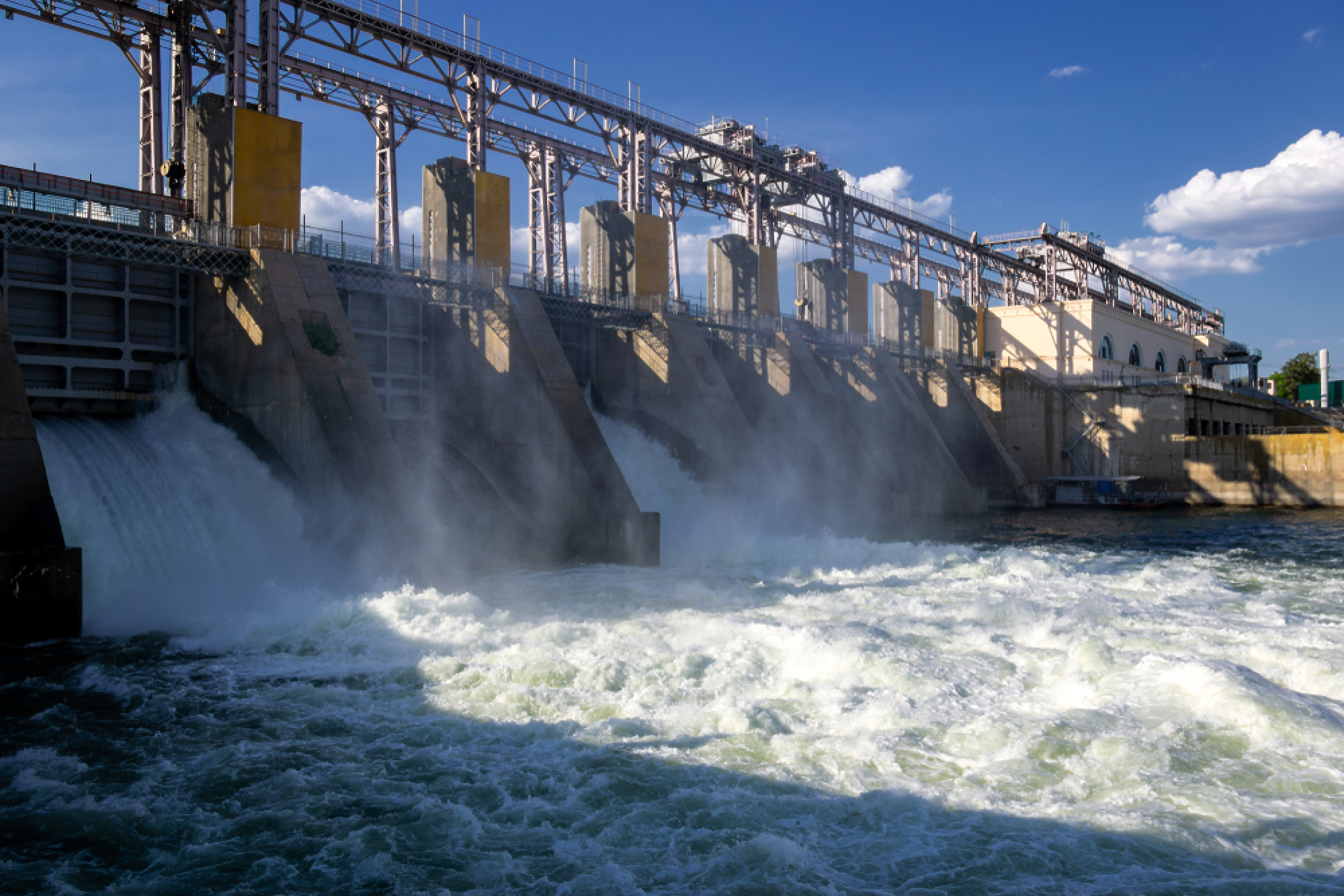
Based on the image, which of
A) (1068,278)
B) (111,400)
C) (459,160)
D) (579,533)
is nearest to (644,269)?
(459,160)

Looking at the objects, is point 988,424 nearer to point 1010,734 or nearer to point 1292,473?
point 1292,473

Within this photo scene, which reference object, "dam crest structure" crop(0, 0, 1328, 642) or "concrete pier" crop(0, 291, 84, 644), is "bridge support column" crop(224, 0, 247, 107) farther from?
"concrete pier" crop(0, 291, 84, 644)

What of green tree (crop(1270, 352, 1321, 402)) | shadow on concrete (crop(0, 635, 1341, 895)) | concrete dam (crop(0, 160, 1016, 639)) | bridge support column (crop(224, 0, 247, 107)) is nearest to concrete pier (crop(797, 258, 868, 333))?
concrete dam (crop(0, 160, 1016, 639))

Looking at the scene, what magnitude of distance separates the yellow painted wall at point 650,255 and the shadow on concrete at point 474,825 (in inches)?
852

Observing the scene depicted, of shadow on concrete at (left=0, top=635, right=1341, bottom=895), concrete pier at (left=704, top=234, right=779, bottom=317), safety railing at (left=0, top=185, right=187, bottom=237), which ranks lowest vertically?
shadow on concrete at (left=0, top=635, right=1341, bottom=895)

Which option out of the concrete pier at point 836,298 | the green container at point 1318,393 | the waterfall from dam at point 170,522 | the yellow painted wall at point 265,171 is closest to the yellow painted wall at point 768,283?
the concrete pier at point 836,298

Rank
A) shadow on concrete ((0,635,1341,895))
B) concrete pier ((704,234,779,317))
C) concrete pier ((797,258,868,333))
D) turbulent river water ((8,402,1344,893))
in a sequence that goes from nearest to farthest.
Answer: shadow on concrete ((0,635,1341,895))
turbulent river water ((8,402,1344,893))
concrete pier ((704,234,779,317))
concrete pier ((797,258,868,333))

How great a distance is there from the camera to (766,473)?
26.7 meters

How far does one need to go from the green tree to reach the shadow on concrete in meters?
95.8

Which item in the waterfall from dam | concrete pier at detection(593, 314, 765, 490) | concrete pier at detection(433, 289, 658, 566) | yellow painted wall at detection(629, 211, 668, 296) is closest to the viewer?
the waterfall from dam

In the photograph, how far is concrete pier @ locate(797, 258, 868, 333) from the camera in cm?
3872

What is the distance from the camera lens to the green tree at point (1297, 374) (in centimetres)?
8525

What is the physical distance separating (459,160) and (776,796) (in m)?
22.2

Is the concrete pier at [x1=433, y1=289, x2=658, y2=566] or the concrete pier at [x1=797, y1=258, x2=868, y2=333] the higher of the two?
the concrete pier at [x1=797, y1=258, x2=868, y2=333]
